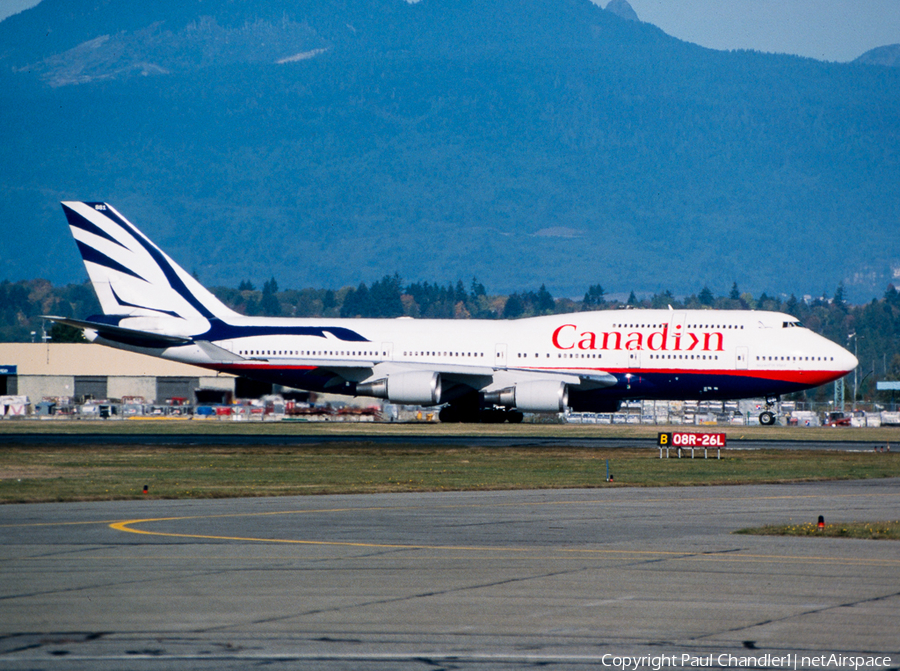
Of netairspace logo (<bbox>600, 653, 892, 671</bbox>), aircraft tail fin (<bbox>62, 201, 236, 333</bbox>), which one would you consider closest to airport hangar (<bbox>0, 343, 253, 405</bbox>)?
aircraft tail fin (<bbox>62, 201, 236, 333</bbox>)

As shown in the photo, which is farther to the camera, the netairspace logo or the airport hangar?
the airport hangar

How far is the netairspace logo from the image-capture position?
965cm

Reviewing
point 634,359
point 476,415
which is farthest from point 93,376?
point 634,359

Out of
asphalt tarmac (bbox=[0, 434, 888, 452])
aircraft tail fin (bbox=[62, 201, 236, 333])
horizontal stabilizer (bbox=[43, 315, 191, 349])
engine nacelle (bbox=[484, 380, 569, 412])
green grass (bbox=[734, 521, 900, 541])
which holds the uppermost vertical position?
aircraft tail fin (bbox=[62, 201, 236, 333])

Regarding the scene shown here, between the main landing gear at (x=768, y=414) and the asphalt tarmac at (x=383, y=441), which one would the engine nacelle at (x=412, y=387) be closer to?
the asphalt tarmac at (x=383, y=441)

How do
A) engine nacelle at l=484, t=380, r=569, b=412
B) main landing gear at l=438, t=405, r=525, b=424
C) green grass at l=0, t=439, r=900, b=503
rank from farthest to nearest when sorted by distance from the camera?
main landing gear at l=438, t=405, r=525, b=424, engine nacelle at l=484, t=380, r=569, b=412, green grass at l=0, t=439, r=900, b=503

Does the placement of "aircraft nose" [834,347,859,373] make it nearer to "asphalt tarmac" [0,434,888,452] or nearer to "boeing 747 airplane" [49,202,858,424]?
"boeing 747 airplane" [49,202,858,424]

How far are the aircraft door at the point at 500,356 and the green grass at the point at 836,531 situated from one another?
36.9m

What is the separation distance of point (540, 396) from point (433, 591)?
132 ft

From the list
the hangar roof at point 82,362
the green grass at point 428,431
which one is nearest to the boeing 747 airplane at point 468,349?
the green grass at point 428,431

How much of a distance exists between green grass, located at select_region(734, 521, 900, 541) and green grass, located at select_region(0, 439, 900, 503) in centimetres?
902

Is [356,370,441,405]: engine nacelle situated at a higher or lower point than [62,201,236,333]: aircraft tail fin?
lower

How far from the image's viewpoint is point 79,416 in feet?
267

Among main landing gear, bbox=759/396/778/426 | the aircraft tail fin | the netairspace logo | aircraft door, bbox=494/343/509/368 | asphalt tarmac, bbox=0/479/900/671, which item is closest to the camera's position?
the netairspace logo
